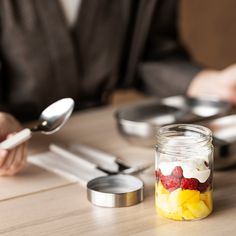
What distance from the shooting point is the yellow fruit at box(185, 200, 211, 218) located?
92 centimetres

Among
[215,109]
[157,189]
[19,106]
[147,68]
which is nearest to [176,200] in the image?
[157,189]

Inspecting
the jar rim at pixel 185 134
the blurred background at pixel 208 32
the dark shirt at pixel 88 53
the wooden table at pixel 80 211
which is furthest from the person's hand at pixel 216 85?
the blurred background at pixel 208 32

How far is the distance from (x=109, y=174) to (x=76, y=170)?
67 millimetres

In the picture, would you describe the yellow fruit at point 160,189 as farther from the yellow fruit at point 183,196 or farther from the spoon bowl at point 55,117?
the spoon bowl at point 55,117

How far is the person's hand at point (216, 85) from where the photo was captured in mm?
1489

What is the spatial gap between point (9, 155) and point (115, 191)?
19 centimetres

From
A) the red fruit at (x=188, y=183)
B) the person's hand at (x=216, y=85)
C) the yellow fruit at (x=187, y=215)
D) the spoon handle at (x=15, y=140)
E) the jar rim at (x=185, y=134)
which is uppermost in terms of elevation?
the jar rim at (x=185, y=134)

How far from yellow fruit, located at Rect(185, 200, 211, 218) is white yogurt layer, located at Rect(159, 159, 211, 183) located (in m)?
0.03

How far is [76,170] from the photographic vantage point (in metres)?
1.12

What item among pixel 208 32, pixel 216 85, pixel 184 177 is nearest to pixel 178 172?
pixel 184 177

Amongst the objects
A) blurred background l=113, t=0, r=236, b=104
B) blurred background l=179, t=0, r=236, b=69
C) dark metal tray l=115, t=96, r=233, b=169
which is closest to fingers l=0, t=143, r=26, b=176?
dark metal tray l=115, t=96, r=233, b=169

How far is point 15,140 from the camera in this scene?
107 cm

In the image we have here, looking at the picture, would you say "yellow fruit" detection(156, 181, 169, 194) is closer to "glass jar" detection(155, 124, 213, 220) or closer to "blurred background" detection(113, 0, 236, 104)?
"glass jar" detection(155, 124, 213, 220)

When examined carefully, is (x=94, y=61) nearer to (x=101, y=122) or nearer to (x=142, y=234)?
(x=101, y=122)
